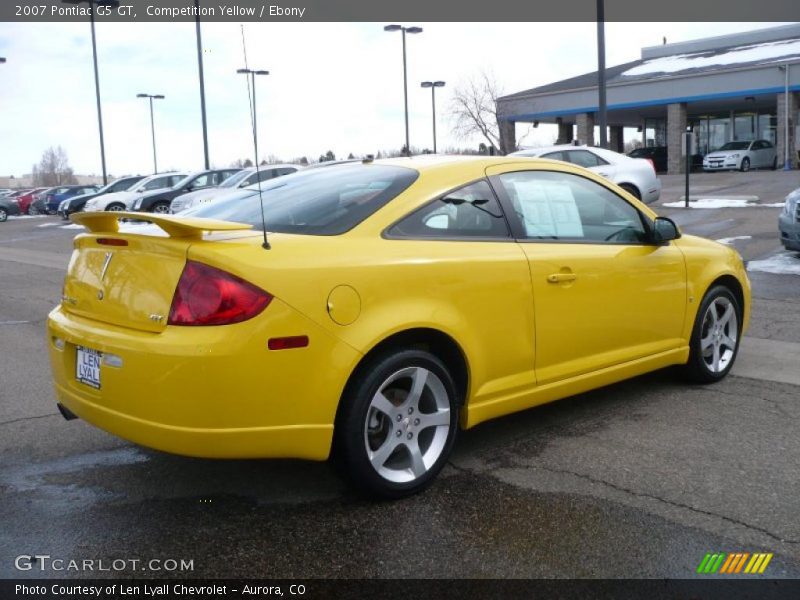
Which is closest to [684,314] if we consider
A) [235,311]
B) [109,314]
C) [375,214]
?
[375,214]

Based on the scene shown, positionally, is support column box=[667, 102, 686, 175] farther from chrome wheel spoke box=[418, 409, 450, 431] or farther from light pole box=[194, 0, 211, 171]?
chrome wheel spoke box=[418, 409, 450, 431]

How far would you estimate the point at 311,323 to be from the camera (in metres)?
3.39

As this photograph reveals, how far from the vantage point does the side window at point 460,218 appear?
3.96 m

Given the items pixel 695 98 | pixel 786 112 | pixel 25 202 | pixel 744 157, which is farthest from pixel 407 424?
pixel 25 202

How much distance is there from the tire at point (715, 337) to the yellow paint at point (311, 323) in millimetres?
1009

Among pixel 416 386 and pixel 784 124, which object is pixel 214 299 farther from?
pixel 784 124

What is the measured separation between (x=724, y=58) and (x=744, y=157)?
10.1 meters

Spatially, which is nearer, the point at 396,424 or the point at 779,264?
the point at 396,424

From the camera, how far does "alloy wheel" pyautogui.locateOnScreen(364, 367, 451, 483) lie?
12.1 feet

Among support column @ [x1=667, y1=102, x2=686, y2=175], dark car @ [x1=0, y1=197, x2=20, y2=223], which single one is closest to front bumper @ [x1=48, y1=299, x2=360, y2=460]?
dark car @ [x1=0, y1=197, x2=20, y2=223]

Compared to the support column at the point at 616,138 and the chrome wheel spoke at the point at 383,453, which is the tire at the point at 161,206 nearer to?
the chrome wheel spoke at the point at 383,453

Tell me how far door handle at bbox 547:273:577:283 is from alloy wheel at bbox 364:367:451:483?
890mm

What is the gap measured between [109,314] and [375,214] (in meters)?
1.25
